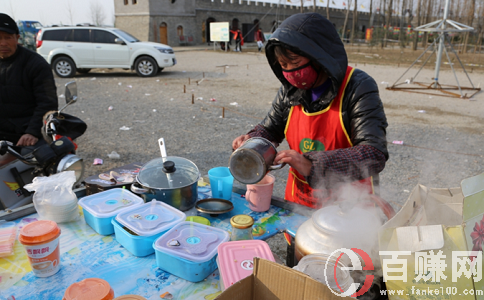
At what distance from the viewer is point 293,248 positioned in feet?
4.48

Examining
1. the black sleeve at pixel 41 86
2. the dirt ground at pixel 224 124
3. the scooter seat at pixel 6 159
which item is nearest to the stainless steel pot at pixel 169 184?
the dirt ground at pixel 224 124

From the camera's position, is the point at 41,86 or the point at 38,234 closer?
the point at 38,234

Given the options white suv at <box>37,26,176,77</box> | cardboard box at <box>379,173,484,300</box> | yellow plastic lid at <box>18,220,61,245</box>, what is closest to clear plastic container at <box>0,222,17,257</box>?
yellow plastic lid at <box>18,220,61,245</box>

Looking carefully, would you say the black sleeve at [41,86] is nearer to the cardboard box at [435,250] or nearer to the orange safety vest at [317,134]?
the orange safety vest at [317,134]

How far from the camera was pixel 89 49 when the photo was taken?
11.9 m

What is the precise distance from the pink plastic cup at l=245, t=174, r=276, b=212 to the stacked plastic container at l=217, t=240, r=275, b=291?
55cm

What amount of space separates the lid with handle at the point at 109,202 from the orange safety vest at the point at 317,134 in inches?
41.4

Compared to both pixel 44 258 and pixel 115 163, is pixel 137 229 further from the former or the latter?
pixel 115 163

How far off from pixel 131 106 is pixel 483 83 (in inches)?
473

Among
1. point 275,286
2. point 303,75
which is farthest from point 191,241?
point 303,75

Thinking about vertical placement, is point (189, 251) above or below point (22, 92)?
below

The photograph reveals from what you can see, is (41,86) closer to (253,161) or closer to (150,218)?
(150,218)

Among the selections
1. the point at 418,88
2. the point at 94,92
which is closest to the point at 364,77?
the point at 94,92

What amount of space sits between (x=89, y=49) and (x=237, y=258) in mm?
12600
